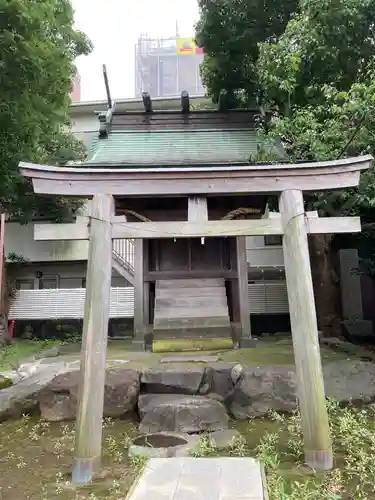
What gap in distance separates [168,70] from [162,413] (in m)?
35.2

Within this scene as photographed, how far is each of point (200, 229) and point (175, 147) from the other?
18.2 ft

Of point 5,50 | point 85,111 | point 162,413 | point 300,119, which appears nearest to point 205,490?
point 162,413

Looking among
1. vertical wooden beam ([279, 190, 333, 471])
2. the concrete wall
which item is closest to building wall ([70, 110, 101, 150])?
the concrete wall

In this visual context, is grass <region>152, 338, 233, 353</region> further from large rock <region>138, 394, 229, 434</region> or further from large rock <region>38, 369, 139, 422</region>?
large rock <region>138, 394, 229, 434</region>

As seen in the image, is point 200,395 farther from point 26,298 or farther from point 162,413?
point 26,298

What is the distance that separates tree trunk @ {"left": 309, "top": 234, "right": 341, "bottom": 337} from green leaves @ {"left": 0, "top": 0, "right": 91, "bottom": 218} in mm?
7233

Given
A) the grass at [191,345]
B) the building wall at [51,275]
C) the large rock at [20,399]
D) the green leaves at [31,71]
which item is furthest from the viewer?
the building wall at [51,275]

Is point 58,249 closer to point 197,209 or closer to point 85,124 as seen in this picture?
point 85,124

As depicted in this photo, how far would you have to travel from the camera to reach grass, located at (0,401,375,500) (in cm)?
381

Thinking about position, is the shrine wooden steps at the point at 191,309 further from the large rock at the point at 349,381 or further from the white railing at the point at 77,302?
the white railing at the point at 77,302

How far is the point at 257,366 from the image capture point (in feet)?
21.8

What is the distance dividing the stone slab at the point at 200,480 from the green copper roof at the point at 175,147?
6307 millimetres

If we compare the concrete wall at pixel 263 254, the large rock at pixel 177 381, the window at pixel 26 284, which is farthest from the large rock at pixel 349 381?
the window at pixel 26 284

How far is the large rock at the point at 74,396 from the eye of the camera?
629 cm
